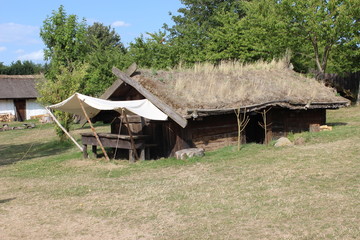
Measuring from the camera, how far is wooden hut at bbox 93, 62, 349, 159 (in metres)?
12.8

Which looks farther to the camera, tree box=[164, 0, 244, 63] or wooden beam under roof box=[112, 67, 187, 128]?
tree box=[164, 0, 244, 63]

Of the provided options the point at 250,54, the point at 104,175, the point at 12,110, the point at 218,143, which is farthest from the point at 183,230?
the point at 12,110

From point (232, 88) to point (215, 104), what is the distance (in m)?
1.70

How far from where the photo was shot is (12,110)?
133 ft

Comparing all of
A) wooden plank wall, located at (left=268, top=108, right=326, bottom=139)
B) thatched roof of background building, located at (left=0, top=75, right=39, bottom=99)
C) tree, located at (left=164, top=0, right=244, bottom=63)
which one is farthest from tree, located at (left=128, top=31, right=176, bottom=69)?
thatched roof of background building, located at (left=0, top=75, right=39, bottom=99)

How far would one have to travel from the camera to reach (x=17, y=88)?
41.3 meters

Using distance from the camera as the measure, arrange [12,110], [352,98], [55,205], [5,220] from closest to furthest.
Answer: [5,220] → [55,205] → [352,98] → [12,110]

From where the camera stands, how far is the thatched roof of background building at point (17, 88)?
131 ft

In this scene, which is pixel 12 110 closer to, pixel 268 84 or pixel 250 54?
pixel 250 54

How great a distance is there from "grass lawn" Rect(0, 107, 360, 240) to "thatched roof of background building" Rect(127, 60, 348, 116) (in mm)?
1547

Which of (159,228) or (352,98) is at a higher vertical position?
(352,98)

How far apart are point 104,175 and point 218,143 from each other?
166 inches

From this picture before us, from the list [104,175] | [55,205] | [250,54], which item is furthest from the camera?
[250,54]

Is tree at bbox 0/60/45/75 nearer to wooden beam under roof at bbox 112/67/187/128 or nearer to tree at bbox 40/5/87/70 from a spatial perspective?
tree at bbox 40/5/87/70
